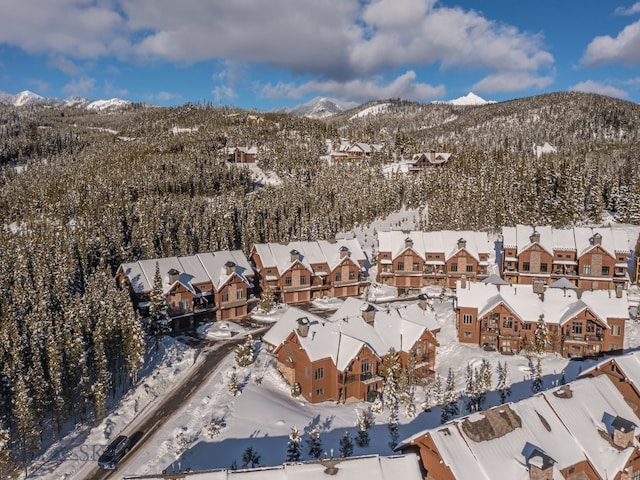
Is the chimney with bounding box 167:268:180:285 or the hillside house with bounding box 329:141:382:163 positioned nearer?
the chimney with bounding box 167:268:180:285

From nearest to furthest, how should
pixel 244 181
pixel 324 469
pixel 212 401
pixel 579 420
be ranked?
pixel 324 469 → pixel 579 420 → pixel 212 401 → pixel 244 181

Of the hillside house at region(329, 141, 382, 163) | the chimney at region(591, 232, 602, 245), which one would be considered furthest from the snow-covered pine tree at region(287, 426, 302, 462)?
the hillside house at region(329, 141, 382, 163)

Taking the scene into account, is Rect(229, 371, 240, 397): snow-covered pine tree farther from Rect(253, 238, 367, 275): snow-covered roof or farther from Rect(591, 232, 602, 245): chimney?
Rect(591, 232, 602, 245): chimney

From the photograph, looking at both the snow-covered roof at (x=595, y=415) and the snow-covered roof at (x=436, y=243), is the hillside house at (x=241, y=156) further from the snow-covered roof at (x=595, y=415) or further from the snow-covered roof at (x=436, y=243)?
the snow-covered roof at (x=595, y=415)

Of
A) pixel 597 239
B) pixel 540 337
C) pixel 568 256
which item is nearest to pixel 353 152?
pixel 568 256

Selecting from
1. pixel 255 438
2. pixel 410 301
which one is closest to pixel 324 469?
pixel 255 438

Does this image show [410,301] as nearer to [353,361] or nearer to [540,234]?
[540,234]
